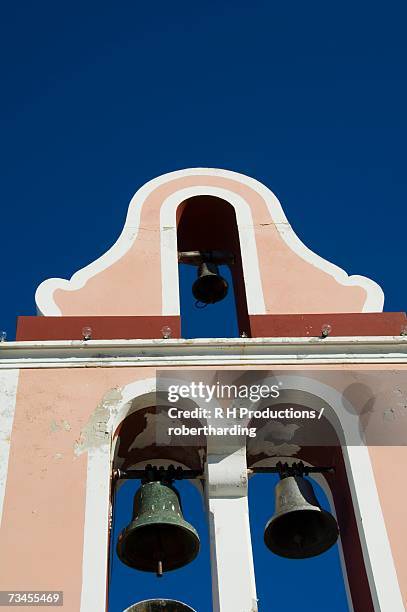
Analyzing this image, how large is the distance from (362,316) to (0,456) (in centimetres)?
294

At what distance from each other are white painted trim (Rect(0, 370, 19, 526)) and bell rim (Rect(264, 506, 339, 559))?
1793 mm

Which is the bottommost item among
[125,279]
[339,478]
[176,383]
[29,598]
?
[29,598]

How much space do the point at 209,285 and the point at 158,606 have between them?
12.1ft

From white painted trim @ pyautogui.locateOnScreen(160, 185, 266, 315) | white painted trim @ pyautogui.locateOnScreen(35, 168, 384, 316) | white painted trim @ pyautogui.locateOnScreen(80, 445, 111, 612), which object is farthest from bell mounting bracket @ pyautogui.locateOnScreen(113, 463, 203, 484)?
white painted trim @ pyautogui.locateOnScreen(35, 168, 384, 316)

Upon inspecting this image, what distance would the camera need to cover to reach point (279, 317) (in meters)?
8.09

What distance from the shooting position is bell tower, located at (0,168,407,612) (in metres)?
6.46

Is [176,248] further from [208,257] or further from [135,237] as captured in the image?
[208,257]

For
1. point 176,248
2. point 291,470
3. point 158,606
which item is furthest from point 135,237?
point 158,606

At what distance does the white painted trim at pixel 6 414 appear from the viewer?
6844 mm

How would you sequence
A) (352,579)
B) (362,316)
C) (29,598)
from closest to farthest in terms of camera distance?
(29,598), (352,579), (362,316)

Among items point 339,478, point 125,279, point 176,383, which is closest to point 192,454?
point 176,383

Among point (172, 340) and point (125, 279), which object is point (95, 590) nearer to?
point (172, 340)

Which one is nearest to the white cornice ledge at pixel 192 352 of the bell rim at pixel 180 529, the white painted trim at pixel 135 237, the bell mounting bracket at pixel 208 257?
the white painted trim at pixel 135 237

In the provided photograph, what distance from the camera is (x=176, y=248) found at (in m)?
8.84
